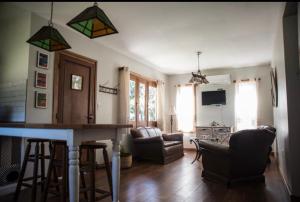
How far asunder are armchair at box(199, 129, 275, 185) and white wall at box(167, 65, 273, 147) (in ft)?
11.2

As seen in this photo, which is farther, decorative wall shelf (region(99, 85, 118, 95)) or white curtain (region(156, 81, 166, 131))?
white curtain (region(156, 81, 166, 131))

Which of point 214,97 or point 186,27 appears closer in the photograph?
point 186,27

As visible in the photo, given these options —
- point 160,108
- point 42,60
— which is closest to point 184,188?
point 42,60

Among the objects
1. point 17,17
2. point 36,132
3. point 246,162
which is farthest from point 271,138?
point 17,17

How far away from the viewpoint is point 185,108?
770 centimetres

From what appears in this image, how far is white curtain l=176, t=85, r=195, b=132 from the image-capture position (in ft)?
24.8

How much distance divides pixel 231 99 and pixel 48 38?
5896 millimetres

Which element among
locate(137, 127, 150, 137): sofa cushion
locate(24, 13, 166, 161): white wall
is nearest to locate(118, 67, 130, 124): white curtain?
locate(24, 13, 166, 161): white wall

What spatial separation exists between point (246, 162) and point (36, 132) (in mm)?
2906

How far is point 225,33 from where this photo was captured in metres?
4.24

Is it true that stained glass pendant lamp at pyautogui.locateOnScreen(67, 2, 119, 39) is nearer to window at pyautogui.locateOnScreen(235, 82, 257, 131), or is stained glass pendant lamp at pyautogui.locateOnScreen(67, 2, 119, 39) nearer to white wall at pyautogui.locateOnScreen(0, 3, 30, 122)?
white wall at pyautogui.locateOnScreen(0, 3, 30, 122)

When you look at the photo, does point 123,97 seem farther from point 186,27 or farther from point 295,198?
point 295,198

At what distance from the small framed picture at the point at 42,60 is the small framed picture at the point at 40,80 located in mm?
129

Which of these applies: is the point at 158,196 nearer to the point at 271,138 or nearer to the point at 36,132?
the point at 36,132
